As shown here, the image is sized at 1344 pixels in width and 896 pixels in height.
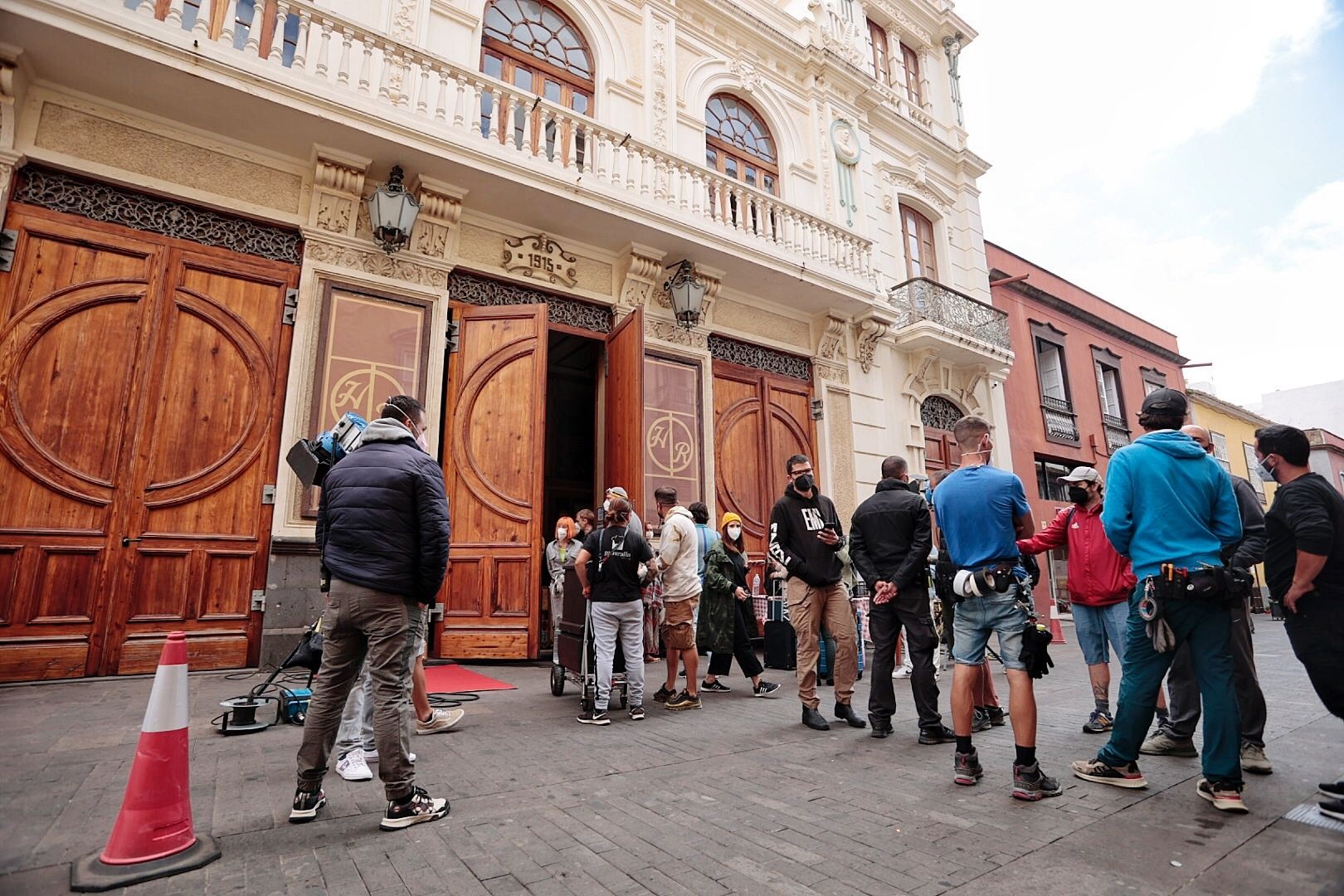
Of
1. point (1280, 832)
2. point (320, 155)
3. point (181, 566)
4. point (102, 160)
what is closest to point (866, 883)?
point (1280, 832)

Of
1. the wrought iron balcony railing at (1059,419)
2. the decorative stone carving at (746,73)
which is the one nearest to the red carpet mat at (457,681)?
the decorative stone carving at (746,73)

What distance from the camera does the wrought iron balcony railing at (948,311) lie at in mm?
11836

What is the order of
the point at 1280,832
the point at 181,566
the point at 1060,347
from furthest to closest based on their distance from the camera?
the point at 1060,347
the point at 181,566
the point at 1280,832

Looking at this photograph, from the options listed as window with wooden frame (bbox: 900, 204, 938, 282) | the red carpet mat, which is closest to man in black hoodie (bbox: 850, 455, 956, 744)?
the red carpet mat

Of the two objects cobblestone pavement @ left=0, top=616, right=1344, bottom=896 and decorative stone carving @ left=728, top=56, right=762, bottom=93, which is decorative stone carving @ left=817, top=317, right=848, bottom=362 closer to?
decorative stone carving @ left=728, top=56, right=762, bottom=93

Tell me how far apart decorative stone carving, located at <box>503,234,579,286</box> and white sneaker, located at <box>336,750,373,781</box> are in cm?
601

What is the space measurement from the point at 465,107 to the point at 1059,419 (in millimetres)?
14246

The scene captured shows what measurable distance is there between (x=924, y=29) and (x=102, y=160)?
1553cm

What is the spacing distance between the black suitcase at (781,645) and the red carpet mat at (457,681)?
281 cm

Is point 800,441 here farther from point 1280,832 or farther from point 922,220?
point 1280,832

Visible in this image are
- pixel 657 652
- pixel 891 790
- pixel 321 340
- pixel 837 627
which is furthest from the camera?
pixel 657 652

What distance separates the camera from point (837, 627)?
466 cm

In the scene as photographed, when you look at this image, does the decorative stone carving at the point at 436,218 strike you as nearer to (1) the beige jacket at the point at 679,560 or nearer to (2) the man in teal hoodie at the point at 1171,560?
(1) the beige jacket at the point at 679,560

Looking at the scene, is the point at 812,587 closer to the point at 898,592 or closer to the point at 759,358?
the point at 898,592
